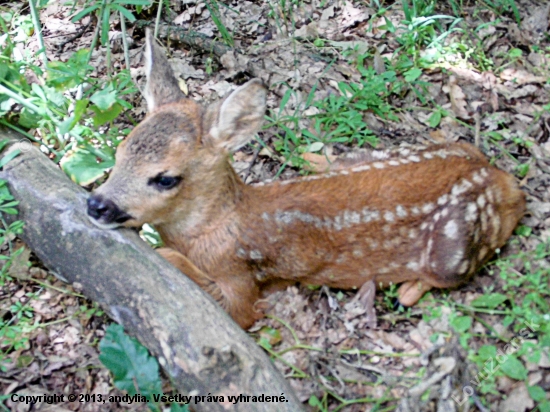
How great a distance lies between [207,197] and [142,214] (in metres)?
0.42

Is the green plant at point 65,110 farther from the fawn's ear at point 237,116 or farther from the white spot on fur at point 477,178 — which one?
the white spot on fur at point 477,178

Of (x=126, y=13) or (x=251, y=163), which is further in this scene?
(x=251, y=163)

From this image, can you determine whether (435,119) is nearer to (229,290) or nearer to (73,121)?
(229,290)

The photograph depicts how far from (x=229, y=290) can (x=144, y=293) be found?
867 mm

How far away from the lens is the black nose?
3230 mm

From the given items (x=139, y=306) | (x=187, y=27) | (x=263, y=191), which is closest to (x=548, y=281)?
(x=263, y=191)

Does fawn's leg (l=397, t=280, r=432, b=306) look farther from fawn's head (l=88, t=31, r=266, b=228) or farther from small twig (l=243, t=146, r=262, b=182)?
small twig (l=243, t=146, r=262, b=182)

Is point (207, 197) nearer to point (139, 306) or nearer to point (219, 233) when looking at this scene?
point (219, 233)

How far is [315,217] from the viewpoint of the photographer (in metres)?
3.81

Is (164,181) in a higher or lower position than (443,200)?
higher

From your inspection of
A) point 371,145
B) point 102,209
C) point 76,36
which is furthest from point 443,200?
point 76,36

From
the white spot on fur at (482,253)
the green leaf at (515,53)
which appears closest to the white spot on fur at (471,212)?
the white spot on fur at (482,253)

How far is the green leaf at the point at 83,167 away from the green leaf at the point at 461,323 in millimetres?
2219

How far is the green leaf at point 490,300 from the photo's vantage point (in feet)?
12.2
